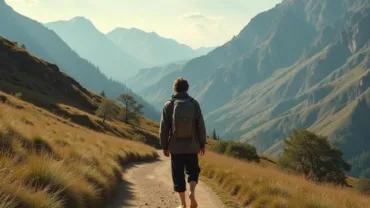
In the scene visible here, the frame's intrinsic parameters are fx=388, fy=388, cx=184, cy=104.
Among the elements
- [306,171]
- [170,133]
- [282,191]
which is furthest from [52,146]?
[306,171]

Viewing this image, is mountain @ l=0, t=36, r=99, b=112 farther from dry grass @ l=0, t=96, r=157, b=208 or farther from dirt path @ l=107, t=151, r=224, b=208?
dry grass @ l=0, t=96, r=157, b=208

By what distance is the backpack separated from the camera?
11.4 metres

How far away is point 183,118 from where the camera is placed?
11.4 metres

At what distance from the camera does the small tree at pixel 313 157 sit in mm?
73375

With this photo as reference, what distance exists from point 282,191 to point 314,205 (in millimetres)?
2221

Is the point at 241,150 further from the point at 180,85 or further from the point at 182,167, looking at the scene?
the point at 180,85

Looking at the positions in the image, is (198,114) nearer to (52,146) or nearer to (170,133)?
(170,133)

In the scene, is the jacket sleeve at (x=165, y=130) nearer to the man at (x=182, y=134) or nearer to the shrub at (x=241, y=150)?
the man at (x=182, y=134)

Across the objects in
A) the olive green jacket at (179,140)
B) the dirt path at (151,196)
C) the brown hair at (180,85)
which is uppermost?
the brown hair at (180,85)

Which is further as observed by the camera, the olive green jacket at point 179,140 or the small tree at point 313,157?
the small tree at point 313,157

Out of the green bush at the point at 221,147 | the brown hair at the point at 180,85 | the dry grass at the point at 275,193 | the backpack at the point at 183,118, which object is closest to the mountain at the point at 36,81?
the green bush at the point at 221,147

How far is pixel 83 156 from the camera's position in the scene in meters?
15.0

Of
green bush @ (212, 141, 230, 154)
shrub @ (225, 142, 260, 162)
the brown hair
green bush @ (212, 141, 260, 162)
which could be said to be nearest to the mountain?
green bush @ (212, 141, 230, 154)

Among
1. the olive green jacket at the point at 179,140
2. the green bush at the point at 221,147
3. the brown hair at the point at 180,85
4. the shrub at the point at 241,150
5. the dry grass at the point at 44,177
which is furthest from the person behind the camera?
the green bush at the point at 221,147
